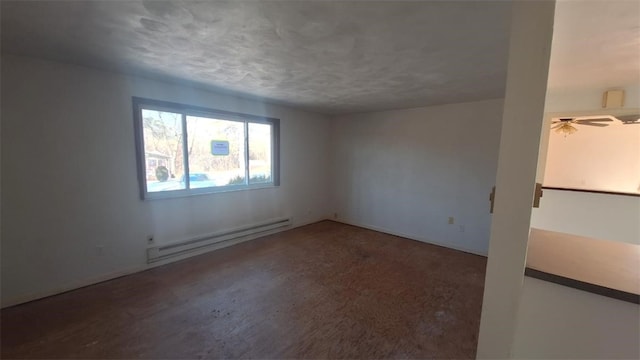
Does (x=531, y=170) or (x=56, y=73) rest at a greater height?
(x=56, y=73)

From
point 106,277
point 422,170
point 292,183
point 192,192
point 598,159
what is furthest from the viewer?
point 598,159

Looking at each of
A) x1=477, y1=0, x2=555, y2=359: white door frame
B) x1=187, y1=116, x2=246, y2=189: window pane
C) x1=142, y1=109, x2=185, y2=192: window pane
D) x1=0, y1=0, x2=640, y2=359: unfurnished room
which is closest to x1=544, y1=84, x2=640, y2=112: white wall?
x1=0, y1=0, x2=640, y2=359: unfurnished room

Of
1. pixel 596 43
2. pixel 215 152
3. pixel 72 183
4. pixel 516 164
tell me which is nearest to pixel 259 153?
pixel 215 152

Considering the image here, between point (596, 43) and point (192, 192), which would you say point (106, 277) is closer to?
point (192, 192)

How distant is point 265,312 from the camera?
2.24 metres

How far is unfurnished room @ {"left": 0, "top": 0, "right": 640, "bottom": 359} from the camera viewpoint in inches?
42.4

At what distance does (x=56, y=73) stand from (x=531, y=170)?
142 inches

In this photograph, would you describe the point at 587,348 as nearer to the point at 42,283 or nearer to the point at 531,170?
the point at 531,170

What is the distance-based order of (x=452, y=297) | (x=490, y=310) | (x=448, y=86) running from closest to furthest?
(x=490, y=310), (x=452, y=297), (x=448, y=86)

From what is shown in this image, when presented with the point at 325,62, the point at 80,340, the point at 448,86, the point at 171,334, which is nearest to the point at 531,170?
the point at 325,62

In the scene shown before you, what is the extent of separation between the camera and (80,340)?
1.86 metres

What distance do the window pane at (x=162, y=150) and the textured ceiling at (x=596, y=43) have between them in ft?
11.7

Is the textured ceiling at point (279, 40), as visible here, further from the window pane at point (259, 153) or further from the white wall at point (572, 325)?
the white wall at point (572, 325)

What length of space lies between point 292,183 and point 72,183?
2904mm
